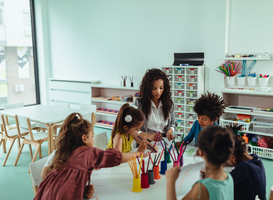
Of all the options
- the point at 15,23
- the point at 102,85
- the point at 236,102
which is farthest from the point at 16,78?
the point at 236,102

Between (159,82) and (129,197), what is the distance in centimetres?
113

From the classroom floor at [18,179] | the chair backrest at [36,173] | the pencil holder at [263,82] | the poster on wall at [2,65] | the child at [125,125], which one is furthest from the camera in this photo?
the poster on wall at [2,65]

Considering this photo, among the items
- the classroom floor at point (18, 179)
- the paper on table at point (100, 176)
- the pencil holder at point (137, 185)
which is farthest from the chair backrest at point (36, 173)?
the classroom floor at point (18, 179)

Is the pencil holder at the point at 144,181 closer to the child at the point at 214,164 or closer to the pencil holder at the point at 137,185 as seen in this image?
the pencil holder at the point at 137,185

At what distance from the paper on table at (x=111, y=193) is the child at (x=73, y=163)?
5 cm

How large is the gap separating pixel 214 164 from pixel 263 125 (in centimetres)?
267

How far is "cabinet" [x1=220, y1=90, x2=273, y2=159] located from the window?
4555mm

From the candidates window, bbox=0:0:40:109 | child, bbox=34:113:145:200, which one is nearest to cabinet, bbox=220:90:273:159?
child, bbox=34:113:145:200

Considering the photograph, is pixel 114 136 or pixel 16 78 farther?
pixel 16 78

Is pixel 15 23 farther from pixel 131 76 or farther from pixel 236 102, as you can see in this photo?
pixel 236 102

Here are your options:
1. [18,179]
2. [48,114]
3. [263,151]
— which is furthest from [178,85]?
[18,179]

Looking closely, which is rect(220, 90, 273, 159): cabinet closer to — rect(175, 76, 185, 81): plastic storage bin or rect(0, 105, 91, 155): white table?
rect(175, 76, 185, 81): plastic storage bin

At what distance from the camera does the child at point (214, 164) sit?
1.04 meters

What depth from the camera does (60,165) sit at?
1.35 m
